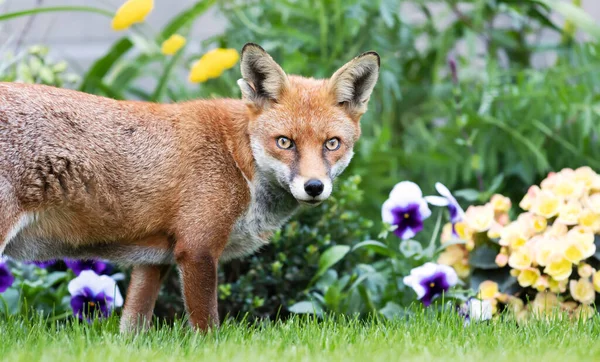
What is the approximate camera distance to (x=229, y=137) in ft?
14.2

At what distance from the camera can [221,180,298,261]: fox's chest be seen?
423 cm

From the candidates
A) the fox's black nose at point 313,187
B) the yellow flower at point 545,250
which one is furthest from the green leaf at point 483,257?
the fox's black nose at point 313,187

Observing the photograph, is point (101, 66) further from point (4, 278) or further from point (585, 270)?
point (585, 270)

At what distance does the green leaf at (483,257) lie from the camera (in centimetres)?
509

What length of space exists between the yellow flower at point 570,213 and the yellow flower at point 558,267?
283 millimetres

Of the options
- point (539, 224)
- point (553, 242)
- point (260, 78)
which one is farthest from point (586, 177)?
point (260, 78)

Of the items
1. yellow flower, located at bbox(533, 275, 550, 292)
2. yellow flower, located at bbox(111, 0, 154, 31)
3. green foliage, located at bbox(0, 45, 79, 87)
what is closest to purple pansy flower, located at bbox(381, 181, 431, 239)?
yellow flower, located at bbox(533, 275, 550, 292)

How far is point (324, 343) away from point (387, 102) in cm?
324

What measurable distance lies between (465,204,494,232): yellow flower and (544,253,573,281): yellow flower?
51cm

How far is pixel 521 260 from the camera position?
4793 mm

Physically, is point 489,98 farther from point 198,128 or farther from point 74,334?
point 74,334

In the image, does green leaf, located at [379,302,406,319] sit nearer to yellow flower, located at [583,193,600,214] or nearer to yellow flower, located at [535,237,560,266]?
yellow flower, located at [535,237,560,266]

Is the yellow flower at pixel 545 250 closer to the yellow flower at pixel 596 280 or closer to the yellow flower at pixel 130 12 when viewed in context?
the yellow flower at pixel 596 280

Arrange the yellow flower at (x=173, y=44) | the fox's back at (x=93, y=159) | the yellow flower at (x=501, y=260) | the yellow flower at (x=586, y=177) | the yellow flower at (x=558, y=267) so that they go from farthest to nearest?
the yellow flower at (x=173, y=44), the yellow flower at (x=586, y=177), the yellow flower at (x=501, y=260), the yellow flower at (x=558, y=267), the fox's back at (x=93, y=159)
